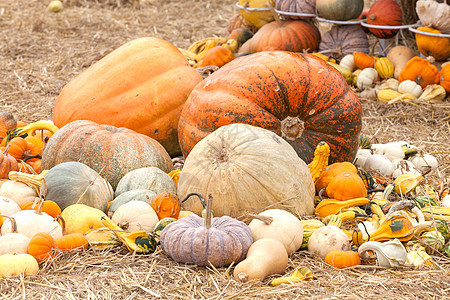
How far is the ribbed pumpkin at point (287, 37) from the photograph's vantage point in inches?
299

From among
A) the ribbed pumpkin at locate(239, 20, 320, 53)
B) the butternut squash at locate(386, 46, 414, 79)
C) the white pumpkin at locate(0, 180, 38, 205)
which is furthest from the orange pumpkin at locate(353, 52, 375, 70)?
the white pumpkin at locate(0, 180, 38, 205)

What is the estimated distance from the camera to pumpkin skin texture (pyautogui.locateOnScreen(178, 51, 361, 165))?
13.8 feet

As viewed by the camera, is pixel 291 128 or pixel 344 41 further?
pixel 344 41

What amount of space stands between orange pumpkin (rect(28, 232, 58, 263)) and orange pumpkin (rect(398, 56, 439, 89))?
4.95m

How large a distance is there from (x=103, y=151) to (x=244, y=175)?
1185 millimetres

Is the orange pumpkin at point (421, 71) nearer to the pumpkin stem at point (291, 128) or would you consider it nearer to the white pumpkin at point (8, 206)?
the pumpkin stem at point (291, 128)

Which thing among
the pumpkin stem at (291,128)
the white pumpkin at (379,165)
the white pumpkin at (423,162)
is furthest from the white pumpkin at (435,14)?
the pumpkin stem at (291,128)

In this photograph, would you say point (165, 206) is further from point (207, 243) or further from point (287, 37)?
point (287, 37)

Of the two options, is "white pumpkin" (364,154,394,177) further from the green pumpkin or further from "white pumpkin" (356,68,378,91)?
"white pumpkin" (356,68,378,91)

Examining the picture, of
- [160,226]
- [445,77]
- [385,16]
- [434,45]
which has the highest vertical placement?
[385,16]

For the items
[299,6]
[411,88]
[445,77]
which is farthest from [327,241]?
[299,6]

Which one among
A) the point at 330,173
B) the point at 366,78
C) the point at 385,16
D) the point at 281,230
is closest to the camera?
the point at 281,230

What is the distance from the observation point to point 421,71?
21.9 ft

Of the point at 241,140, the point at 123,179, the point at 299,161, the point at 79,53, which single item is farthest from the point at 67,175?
the point at 79,53
